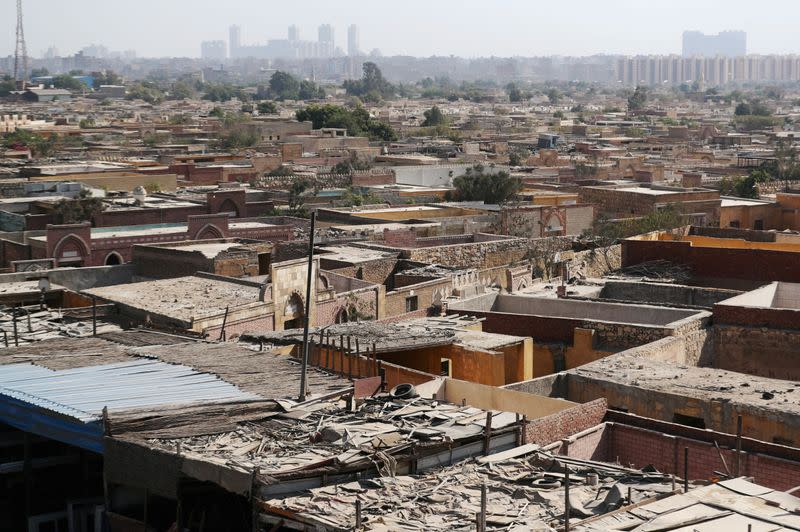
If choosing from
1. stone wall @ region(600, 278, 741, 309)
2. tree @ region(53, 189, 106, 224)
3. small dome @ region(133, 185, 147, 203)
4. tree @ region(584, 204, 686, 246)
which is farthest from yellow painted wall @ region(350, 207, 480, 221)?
stone wall @ region(600, 278, 741, 309)

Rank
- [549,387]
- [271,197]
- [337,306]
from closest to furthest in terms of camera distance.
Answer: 1. [549,387]
2. [337,306]
3. [271,197]

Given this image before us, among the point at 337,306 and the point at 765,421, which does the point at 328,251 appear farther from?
the point at 765,421

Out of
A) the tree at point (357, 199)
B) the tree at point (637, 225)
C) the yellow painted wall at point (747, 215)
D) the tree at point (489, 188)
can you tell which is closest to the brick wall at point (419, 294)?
the tree at point (637, 225)

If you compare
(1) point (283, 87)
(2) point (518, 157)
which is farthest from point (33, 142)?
(1) point (283, 87)

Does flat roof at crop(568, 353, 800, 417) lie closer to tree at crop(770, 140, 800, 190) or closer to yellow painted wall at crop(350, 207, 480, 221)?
yellow painted wall at crop(350, 207, 480, 221)

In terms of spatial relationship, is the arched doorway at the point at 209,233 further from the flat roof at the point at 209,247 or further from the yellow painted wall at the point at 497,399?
the yellow painted wall at the point at 497,399

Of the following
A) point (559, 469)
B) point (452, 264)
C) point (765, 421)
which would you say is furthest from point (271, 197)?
point (559, 469)
